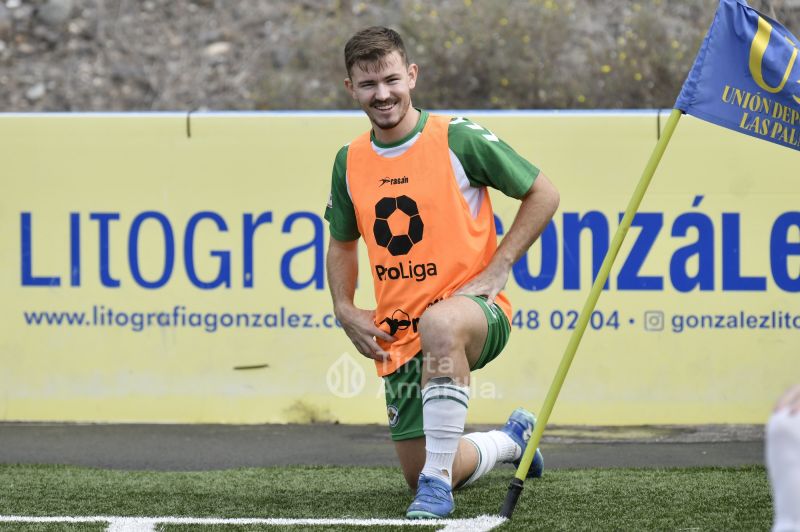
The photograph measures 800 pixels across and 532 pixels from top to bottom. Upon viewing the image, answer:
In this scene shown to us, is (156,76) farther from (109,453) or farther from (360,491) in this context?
(360,491)

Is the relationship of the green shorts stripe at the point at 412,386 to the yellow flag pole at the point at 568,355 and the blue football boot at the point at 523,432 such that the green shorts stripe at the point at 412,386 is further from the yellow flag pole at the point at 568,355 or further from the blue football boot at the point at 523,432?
the blue football boot at the point at 523,432

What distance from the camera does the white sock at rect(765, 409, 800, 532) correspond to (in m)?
2.44

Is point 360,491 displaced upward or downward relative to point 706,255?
downward

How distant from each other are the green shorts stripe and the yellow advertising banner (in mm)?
2387

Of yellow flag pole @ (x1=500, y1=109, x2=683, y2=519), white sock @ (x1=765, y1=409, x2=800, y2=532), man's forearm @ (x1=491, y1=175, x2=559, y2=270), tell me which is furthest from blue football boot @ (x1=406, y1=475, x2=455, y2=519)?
white sock @ (x1=765, y1=409, x2=800, y2=532)

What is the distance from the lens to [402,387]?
4.96 metres

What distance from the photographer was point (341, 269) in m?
5.19

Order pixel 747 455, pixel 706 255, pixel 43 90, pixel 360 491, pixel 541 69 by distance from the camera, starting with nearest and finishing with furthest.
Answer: pixel 360 491, pixel 747 455, pixel 706 255, pixel 541 69, pixel 43 90

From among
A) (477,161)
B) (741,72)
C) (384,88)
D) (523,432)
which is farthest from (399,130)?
(523,432)

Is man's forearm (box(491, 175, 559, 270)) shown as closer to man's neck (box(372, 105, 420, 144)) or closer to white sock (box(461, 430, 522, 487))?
man's neck (box(372, 105, 420, 144))

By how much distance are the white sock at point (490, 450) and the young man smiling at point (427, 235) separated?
0.15 m

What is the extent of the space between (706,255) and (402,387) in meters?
2.87

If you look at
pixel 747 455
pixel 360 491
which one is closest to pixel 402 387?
pixel 360 491

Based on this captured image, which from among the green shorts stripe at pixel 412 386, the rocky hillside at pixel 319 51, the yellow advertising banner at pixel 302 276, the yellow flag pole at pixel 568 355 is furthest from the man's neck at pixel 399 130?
the rocky hillside at pixel 319 51
